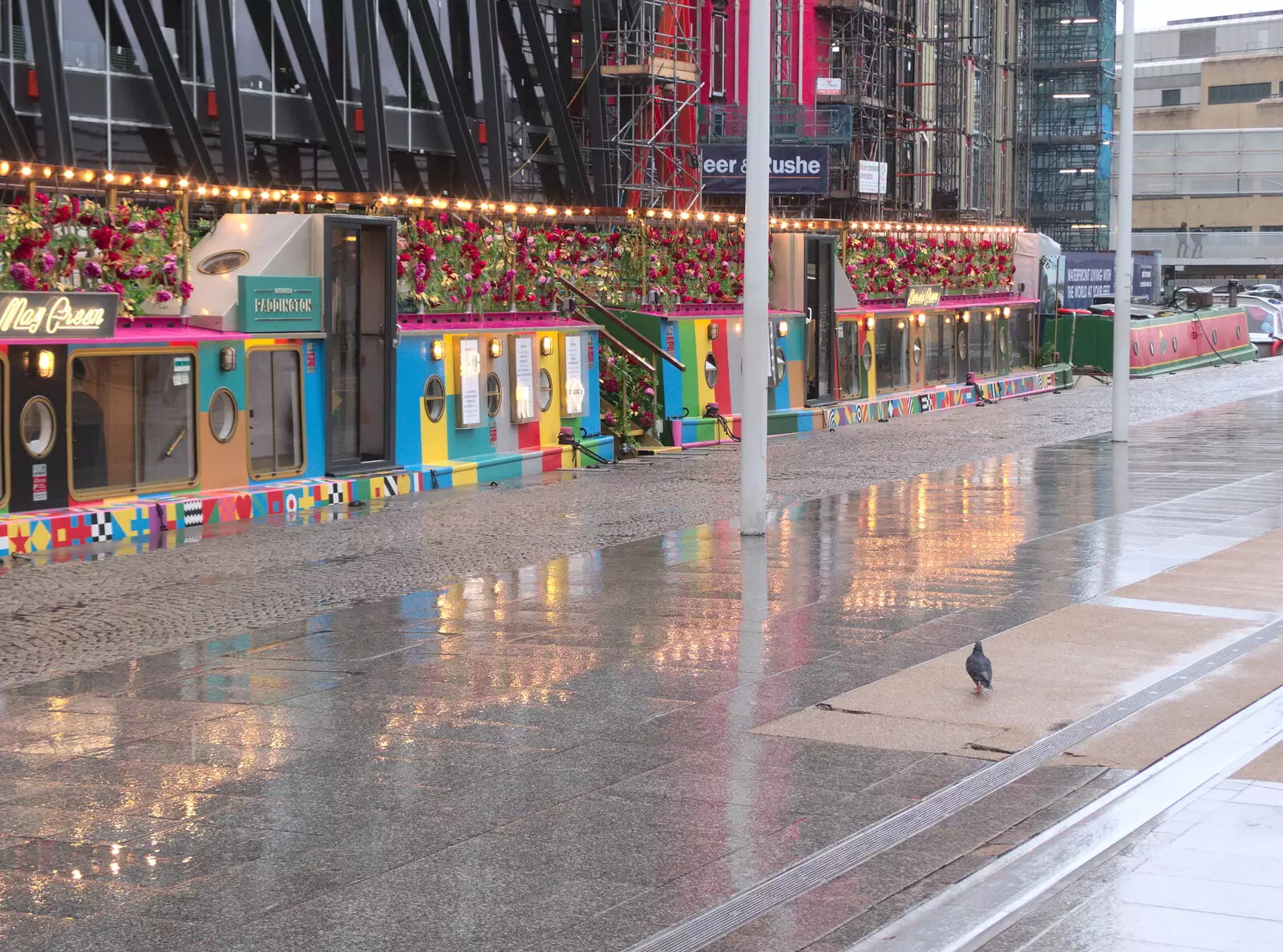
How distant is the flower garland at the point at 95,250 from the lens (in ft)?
53.0

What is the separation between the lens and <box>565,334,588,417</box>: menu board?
2314cm

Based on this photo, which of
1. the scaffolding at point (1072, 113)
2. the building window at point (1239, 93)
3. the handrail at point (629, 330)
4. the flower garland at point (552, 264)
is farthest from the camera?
the building window at point (1239, 93)

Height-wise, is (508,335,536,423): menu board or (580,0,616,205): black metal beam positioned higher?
(580,0,616,205): black metal beam

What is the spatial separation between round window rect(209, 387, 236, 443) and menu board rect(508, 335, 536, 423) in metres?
4.82

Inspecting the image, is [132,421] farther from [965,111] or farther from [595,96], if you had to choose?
[965,111]

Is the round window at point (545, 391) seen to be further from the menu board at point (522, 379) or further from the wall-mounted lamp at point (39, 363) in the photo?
the wall-mounted lamp at point (39, 363)

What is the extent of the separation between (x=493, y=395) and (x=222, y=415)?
183 inches

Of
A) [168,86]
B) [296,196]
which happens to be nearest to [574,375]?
[296,196]

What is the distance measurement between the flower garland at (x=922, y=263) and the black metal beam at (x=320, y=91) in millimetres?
11398

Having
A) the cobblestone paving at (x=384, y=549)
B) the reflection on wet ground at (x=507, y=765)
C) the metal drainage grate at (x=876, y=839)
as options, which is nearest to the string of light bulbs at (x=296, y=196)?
the cobblestone paving at (x=384, y=549)

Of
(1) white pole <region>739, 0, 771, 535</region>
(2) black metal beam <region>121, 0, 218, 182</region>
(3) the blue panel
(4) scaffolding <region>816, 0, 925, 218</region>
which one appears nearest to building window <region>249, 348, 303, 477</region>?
(3) the blue panel

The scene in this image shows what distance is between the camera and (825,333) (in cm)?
2909

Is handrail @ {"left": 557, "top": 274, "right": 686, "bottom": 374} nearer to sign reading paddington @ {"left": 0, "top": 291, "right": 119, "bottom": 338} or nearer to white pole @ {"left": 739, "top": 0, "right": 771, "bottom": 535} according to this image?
white pole @ {"left": 739, "top": 0, "right": 771, "bottom": 535}

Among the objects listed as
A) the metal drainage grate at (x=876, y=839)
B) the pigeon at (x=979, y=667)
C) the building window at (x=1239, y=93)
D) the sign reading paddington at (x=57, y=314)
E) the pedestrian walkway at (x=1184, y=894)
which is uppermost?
the building window at (x=1239, y=93)
